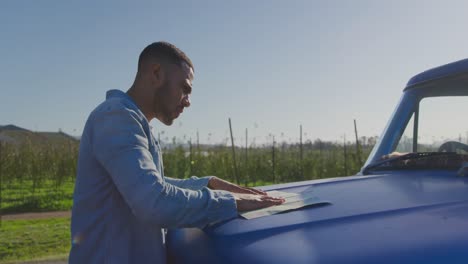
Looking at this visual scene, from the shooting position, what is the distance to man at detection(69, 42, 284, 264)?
4.96 feet

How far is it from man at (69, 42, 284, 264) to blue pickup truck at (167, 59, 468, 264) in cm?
12

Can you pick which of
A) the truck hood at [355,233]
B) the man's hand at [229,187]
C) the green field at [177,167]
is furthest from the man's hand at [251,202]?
the green field at [177,167]

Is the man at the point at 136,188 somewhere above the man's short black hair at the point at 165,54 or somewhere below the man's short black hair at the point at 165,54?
below

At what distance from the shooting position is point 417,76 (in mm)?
3137

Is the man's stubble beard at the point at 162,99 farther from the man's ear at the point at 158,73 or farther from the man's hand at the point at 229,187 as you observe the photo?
the man's hand at the point at 229,187

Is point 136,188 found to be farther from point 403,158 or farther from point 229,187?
point 403,158

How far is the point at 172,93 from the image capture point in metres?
1.93

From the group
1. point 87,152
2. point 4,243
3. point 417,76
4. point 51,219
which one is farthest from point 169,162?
point 87,152

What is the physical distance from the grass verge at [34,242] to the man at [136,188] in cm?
482

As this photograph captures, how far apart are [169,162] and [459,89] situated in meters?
12.1

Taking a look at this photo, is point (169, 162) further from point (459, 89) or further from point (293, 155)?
point (459, 89)

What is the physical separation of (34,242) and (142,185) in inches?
244

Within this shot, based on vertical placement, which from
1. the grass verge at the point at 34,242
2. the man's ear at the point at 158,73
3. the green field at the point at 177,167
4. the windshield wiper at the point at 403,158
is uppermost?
the man's ear at the point at 158,73

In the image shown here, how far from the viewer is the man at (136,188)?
4.96 feet
